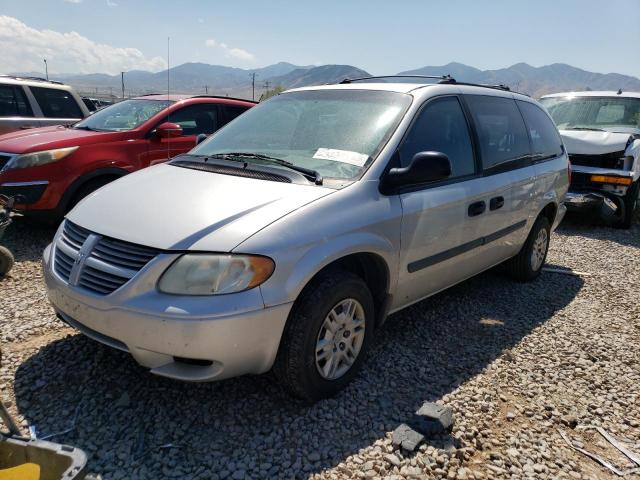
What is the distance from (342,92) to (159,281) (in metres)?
2.05

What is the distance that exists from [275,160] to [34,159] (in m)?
3.52

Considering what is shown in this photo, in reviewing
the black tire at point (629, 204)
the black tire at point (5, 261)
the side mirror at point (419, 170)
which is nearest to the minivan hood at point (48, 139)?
the black tire at point (5, 261)

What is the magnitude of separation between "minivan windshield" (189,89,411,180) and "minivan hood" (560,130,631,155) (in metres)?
5.77

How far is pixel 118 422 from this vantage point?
259cm

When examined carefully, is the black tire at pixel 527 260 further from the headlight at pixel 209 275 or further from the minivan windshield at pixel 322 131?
the headlight at pixel 209 275

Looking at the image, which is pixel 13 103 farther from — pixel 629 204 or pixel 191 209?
pixel 629 204

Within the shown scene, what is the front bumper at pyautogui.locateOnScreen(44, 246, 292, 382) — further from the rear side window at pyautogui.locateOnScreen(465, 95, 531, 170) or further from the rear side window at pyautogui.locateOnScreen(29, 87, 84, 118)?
the rear side window at pyautogui.locateOnScreen(29, 87, 84, 118)

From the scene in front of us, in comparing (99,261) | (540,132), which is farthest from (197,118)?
(99,261)

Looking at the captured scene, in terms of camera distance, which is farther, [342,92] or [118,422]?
[342,92]

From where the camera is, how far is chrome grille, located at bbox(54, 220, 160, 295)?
94.8 inches

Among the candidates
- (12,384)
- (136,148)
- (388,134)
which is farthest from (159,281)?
(136,148)

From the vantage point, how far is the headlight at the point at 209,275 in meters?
2.33

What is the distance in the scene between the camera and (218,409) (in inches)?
108

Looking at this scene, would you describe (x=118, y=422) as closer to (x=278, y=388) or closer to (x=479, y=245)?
(x=278, y=388)
